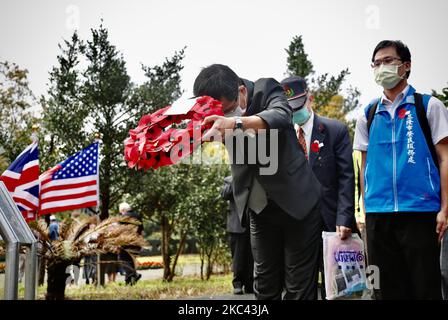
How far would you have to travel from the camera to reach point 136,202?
1466cm

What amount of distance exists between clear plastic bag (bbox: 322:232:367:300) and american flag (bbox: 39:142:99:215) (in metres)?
6.04

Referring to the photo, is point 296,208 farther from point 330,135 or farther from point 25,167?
point 25,167

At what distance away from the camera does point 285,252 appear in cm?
327

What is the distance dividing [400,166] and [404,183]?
11cm

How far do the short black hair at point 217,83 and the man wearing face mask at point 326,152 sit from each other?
1.75m

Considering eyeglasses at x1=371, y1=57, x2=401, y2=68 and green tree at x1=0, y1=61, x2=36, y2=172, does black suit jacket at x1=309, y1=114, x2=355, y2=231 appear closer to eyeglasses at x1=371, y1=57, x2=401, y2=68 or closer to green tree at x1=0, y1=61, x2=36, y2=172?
eyeglasses at x1=371, y1=57, x2=401, y2=68

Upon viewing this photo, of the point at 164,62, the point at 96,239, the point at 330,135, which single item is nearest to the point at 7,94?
the point at 164,62

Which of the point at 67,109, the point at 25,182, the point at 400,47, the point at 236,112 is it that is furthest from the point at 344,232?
the point at 67,109

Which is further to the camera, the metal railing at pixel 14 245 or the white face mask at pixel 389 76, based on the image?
the white face mask at pixel 389 76

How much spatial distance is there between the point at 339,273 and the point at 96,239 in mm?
4515

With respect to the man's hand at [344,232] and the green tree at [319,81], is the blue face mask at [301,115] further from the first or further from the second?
the green tree at [319,81]

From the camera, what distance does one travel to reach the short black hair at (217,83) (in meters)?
2.80

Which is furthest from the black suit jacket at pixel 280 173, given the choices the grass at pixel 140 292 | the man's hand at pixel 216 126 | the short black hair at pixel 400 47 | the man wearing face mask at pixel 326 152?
the grass at pixel 140 292

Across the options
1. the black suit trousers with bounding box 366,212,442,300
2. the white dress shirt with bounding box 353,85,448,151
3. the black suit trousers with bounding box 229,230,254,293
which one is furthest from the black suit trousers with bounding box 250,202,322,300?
the black suit trousers with bounding box 229,230,254,293
